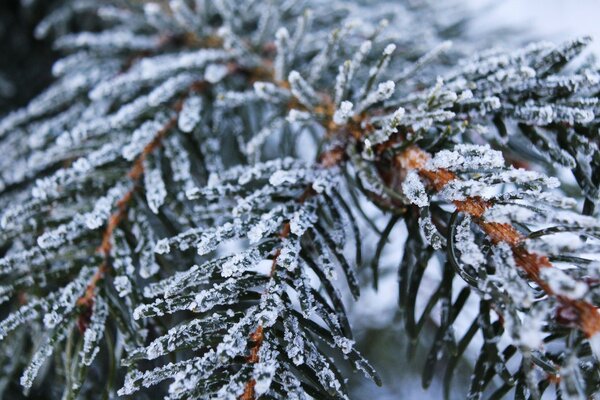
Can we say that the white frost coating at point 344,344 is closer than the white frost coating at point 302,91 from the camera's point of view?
Yes

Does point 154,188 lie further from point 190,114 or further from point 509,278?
point 509,278

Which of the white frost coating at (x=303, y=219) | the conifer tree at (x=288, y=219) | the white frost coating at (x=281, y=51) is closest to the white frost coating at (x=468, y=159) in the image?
the conifer tree at (x=288, y=219)

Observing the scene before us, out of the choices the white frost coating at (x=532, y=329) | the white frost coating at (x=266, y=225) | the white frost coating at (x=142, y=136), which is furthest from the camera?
the white frost coating at (x=142, y=136)

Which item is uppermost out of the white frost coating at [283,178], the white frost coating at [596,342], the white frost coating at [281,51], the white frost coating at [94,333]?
the white frost coating at [281,51]

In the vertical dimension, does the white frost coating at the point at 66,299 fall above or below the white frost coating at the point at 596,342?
above

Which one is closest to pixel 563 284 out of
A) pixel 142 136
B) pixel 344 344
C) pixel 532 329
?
pixel 532 329

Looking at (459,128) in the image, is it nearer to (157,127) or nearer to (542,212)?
(542,212)

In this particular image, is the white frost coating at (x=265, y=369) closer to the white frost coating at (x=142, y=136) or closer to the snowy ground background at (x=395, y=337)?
the white frost coating at (x=142, y=136)

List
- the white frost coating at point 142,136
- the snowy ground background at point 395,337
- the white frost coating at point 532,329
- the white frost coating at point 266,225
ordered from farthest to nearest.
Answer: the snowy ground background at point 395,337 < the white frost coating at point 142,136 < the white frost coating at point 266,225 < the white frost coating at point 532,329

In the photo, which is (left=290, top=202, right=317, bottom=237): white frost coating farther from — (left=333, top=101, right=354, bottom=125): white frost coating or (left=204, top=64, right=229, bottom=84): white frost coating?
(left=204, top=64, right=229, bottom=84): white frost coating
